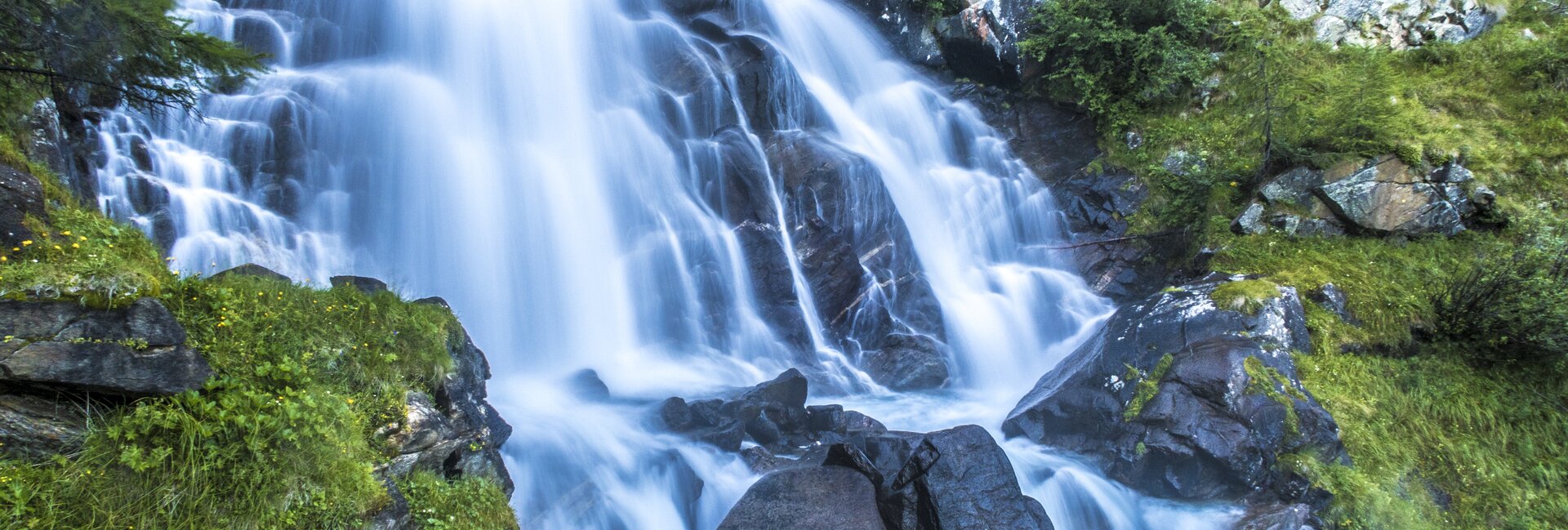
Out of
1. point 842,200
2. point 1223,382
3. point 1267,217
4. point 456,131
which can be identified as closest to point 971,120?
point 842,200

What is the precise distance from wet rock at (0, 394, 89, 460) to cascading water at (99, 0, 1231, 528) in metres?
3.72

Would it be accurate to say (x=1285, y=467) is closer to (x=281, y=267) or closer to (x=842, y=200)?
(x=842, y=200)

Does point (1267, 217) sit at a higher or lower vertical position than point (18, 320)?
lower

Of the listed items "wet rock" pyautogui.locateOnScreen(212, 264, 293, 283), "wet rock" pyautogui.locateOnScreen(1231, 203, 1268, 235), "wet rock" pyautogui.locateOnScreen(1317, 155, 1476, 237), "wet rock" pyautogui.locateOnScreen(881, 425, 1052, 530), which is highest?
"wet rock" pyautogui.locateOnScreen(212, 264, 293, 283)

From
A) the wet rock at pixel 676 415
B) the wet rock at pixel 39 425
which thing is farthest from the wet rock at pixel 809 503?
the wet rock at pixel 39 425

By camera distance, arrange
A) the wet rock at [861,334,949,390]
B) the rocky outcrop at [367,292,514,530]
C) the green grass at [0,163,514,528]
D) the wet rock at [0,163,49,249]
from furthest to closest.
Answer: the wet rock at [861,334,949,390], the rocky outcrop at [367,292,514,530], the wet rock at [0,163,49,249], the green grass at [0,163,514,528]

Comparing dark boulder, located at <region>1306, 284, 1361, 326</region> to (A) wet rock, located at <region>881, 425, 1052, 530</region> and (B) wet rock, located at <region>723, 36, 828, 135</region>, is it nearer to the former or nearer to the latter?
(A) wet rock, located at <region>881, 425, 1052, 530</region>

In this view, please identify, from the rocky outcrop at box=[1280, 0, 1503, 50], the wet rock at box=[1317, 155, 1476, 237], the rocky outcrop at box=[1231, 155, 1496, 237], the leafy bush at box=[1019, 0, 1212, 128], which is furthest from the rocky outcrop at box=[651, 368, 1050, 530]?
the rocky outcrop at box=[1280, 0, 1503, 50]

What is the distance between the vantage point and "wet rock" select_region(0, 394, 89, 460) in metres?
3.97

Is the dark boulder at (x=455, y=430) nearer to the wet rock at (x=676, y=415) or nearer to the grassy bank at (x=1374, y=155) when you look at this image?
the wet rock at (x=676, y=415)

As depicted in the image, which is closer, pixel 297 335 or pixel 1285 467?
pixel 297 335

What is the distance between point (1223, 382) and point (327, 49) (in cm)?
1554

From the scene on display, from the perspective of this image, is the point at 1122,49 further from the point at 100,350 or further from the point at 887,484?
the point at 100,350

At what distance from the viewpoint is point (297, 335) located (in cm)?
538
